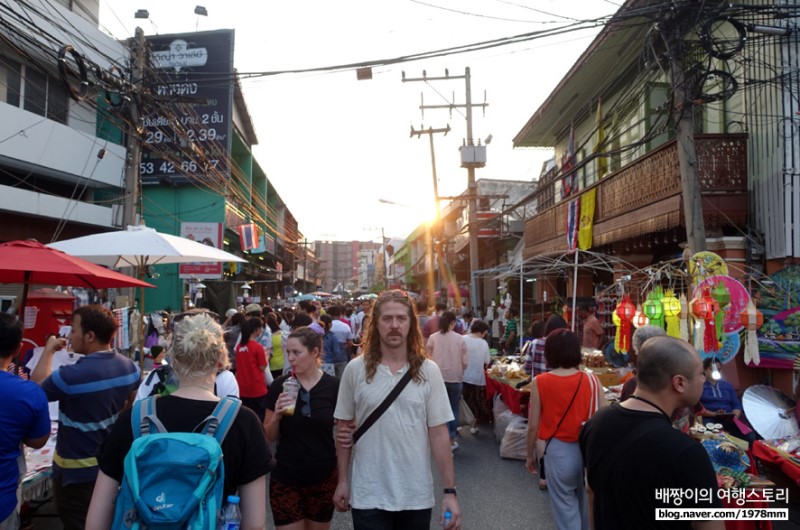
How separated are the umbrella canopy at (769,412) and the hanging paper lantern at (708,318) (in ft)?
2.02

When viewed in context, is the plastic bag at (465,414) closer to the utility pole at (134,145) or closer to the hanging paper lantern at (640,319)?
the hanging paper lantern at (640,319)

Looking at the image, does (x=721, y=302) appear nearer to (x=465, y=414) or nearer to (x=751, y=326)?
(x=751, y=326)

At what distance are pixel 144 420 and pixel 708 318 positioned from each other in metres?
5.83

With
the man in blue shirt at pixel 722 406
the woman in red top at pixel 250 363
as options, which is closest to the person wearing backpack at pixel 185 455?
the woman in red top at pixel 250 363

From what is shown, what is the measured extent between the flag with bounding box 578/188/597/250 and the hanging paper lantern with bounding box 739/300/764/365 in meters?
6.98

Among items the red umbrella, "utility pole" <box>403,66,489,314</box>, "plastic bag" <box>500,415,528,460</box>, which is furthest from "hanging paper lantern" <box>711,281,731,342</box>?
"utility pole" <box>403,66,489,314</box>

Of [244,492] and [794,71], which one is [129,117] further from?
[794,71]

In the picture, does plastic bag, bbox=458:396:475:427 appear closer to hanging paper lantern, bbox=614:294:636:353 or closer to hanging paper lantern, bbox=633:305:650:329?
hanging paper lantern, bbox=614:294:636:353

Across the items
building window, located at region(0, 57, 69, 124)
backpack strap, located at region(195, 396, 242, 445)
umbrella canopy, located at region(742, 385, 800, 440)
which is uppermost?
building window, located at region(0, 57, 69, 124)

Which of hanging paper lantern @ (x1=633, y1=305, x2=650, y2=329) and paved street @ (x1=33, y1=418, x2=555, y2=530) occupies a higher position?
hanging paper lantern @ (x1=633, y1=305, x2=650, y2=329)

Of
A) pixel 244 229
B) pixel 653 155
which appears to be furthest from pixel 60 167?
pixel 653 155

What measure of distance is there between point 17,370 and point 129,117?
7.18m

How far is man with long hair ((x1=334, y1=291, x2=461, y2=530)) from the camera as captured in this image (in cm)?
278

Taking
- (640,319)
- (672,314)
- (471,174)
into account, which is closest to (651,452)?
(672,314)
